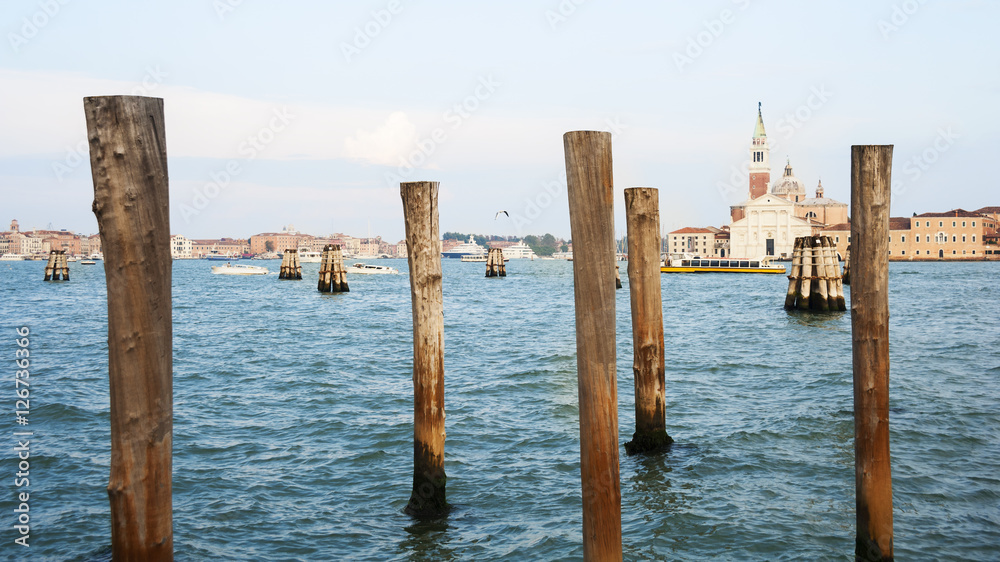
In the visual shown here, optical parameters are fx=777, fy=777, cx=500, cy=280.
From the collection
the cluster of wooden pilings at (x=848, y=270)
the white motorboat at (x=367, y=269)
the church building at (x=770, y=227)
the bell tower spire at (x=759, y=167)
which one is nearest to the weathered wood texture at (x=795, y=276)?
the cluster of wooden pilings at (x=848, y=270)

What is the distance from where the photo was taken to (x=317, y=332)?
66.0 feet

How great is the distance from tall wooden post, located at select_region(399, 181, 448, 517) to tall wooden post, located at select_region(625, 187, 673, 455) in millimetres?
2240

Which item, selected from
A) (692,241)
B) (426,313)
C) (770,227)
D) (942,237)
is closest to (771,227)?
(770,227)

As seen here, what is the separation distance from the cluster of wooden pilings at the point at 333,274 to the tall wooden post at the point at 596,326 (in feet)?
122

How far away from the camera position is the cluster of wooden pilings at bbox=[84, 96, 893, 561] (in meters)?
3.12

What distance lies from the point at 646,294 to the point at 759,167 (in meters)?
122

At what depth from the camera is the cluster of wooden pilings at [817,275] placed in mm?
24078

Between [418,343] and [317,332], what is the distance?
15232 mm

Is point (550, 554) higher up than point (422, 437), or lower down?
lower down

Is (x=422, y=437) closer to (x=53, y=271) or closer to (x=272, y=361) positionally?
→ (x=272, y=361)

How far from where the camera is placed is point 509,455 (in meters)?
7.79

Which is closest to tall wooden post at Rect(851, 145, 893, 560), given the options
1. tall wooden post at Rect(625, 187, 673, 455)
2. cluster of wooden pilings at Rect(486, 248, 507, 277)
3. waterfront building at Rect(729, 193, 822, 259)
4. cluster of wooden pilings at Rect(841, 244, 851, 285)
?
cluster of wooden pilings at Rect(841, 244, 851, 285)

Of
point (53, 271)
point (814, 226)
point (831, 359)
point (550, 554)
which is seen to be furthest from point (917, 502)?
point (814, 226)

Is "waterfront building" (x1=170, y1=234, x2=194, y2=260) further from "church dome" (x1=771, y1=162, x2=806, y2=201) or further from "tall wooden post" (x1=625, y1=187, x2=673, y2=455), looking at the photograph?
"tall wooden post" (x1=625, y1=187, x2=673, y2=455)
